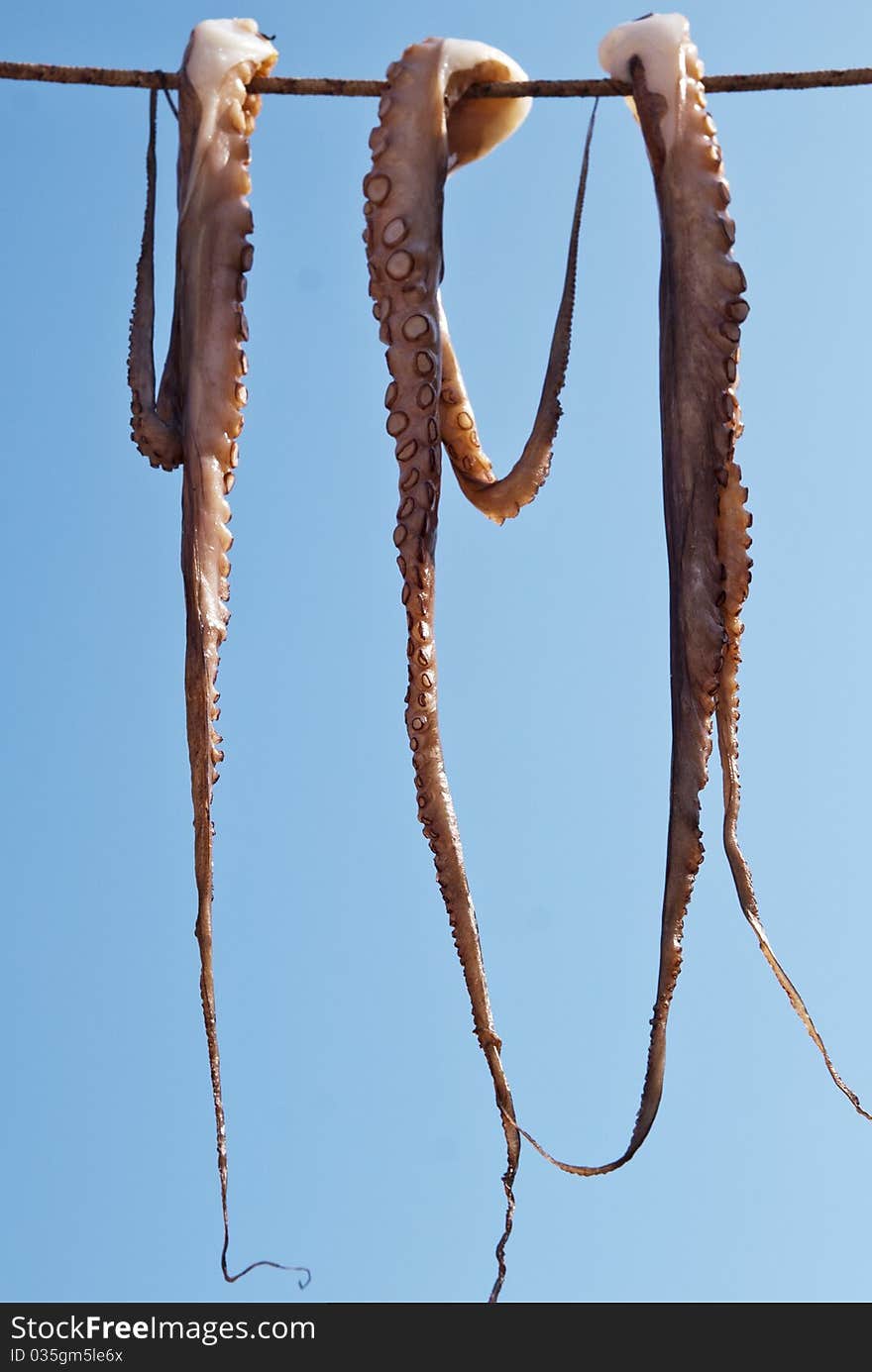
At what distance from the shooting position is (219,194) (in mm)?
2924

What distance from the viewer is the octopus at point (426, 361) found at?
2.78 metres

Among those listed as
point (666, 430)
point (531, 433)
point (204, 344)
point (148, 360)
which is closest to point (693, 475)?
point (666, 430)

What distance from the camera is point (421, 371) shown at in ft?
9.30

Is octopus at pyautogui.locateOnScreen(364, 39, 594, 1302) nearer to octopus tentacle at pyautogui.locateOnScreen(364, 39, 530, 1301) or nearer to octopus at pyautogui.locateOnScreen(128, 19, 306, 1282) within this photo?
octopus tentacle at pyautogui.locateOnScreen(364, 39, 530, 1301)

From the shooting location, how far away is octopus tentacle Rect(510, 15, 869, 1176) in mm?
2678

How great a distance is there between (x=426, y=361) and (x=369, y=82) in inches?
21.3

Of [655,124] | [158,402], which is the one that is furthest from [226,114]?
[655,124]

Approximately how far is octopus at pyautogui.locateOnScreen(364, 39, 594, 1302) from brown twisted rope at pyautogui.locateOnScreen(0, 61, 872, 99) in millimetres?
102

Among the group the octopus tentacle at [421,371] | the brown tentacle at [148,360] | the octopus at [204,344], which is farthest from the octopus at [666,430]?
the brown tentacle at [148,360]

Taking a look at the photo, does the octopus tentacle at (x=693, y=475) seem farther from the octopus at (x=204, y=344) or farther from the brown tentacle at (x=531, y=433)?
the octopus at (x=204, y=344)

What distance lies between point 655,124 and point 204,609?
3.94ft

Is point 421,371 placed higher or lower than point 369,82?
lower

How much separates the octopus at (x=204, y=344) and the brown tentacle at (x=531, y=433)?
0.40m

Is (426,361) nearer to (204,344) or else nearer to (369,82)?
(204,344)
